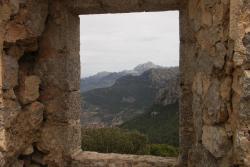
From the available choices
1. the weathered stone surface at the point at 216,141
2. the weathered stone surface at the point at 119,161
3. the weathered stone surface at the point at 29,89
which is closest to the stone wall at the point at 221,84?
the weathered stone surface at the point at 216,141

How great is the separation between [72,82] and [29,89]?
21.2 inches

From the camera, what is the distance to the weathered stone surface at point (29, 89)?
382cm

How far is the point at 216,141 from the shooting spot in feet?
8.92

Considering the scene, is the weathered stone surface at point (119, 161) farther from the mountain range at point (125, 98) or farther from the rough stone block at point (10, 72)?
the mountain range at point (125, 98)

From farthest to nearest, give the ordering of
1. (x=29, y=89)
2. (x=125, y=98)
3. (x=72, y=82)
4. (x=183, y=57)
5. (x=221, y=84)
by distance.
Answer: (x=125, y=98) → (x=72, y=82) → (x=29, y=89) → (x=183, y=57) → (x=221, y=84)

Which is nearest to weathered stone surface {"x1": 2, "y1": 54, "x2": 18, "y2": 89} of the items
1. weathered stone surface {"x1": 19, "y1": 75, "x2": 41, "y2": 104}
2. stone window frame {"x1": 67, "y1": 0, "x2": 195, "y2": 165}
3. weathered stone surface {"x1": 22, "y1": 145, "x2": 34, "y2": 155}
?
weathered stone surface {"x1": 19, "y1": 75, "x2": 41, "y2": 104}

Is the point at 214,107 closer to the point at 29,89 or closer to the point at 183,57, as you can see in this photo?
the point at 183,57

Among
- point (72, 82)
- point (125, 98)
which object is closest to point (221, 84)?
point (72, 82)

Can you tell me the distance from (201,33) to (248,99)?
1.09 metres

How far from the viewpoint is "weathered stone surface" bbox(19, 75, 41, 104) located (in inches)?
150

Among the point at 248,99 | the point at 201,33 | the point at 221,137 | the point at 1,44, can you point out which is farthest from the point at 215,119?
the point at 1,44

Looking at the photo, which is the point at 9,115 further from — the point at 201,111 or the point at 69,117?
the point at 201,111

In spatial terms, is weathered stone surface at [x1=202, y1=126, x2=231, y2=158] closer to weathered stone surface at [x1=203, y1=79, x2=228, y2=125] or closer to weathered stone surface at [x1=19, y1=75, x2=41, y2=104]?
weathered stone surface at [x1=203, y1=79, x2=228, y2=125]

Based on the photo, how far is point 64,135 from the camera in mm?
4023
